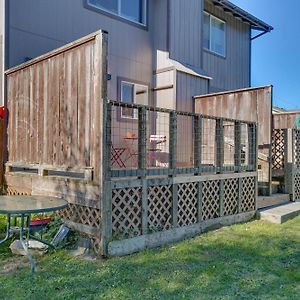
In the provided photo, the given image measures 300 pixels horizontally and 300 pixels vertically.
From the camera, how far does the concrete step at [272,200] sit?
23.1 feet

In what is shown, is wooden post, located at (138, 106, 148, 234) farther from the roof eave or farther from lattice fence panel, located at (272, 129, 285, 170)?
the roof eave

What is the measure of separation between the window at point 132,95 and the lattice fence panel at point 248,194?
3.32 meters

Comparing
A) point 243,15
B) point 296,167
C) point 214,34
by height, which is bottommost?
point 296,167

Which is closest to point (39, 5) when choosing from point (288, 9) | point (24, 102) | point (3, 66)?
point (3, 66)

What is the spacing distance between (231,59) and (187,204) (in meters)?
8.04

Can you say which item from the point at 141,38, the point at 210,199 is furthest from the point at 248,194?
the point at 141,38

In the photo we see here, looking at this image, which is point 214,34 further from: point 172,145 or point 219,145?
point 172,145

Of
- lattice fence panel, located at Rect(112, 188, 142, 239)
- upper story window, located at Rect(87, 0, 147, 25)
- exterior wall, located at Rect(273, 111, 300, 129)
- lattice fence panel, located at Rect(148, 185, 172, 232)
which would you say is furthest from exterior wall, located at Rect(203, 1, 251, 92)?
lattice fence panel, located at Rect(112, 188, 142, 239)

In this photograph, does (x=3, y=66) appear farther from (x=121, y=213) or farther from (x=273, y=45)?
(x=273, y=45)

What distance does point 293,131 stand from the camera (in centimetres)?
791

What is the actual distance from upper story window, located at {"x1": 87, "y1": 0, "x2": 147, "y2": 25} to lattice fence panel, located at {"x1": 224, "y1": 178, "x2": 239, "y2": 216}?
5085mm

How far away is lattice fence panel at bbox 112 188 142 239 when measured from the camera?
435 centimetres

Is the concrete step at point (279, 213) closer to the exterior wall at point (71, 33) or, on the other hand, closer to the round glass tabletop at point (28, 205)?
the round glass tabletop at point (28, 205)

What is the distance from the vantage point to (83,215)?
15.0ft
